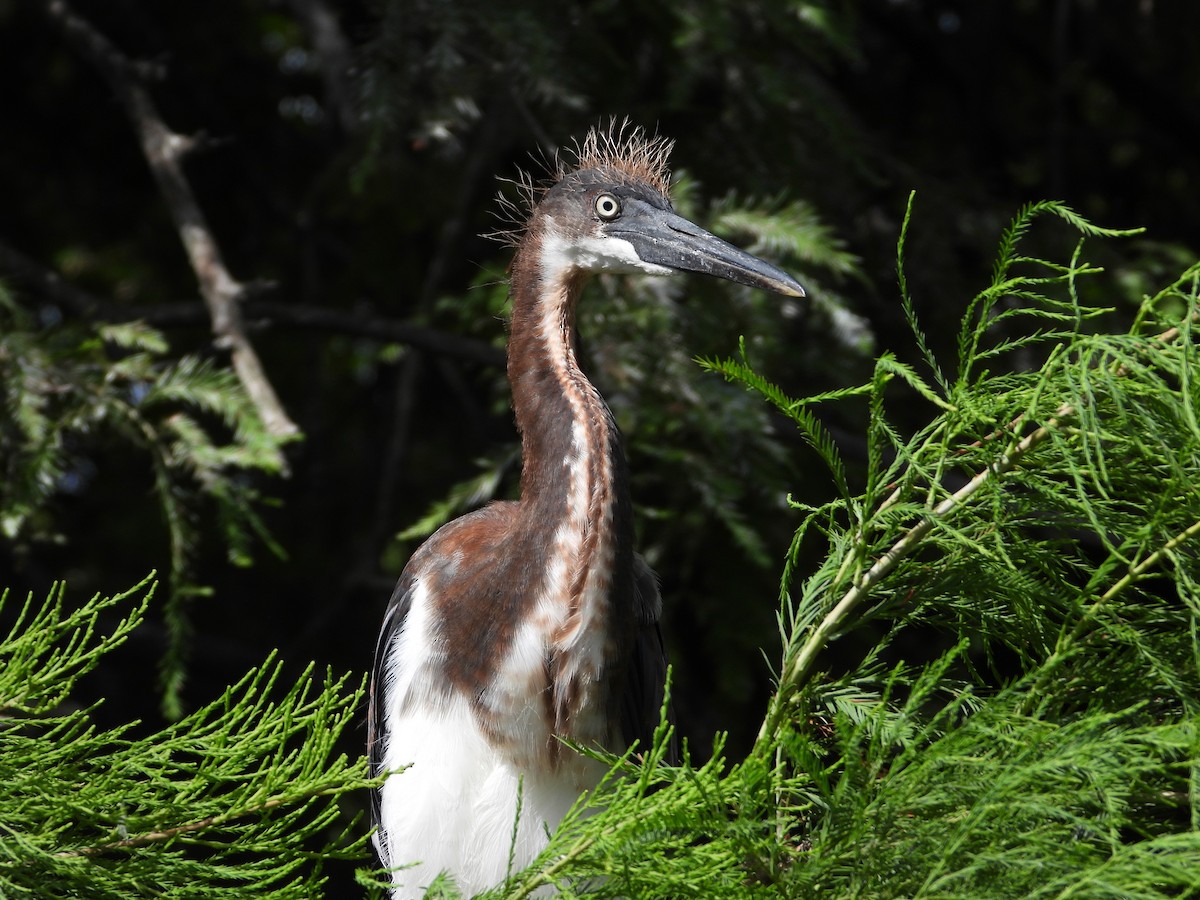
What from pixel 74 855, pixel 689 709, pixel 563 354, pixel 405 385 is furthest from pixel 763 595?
pixel 74 855

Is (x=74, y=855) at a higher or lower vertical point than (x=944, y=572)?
lower

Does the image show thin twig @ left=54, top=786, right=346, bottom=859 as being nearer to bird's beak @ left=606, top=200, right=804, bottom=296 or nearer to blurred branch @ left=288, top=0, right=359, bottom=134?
bird's beak @ left=606, top=200, right=804, bottom=296

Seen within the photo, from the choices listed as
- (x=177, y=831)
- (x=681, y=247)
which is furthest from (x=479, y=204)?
(x=177, y=831)

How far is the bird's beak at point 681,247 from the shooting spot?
2.67 metres

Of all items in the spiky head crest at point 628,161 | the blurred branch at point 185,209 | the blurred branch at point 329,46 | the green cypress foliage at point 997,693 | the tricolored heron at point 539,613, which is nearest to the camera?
the green cypress foliage at point 997,693

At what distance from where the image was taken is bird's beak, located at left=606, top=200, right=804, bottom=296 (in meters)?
2.67

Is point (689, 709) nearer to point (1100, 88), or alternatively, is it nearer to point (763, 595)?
point (763, 595)

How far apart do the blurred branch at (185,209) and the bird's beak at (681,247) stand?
925 millimetres

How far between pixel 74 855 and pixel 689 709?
2.75 m

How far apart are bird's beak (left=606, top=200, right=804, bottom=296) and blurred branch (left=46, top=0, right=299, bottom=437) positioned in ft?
3.03

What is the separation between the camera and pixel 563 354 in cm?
267

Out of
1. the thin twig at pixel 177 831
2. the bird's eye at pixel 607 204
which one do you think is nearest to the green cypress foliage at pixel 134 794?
the thin twig at pixel 177 831

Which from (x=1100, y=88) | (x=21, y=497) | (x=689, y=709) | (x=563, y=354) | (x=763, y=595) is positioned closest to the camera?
(x=563, y=354)

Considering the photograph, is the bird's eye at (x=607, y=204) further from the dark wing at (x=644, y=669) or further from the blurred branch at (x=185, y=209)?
the blurred branch at (x=185, y=209)
